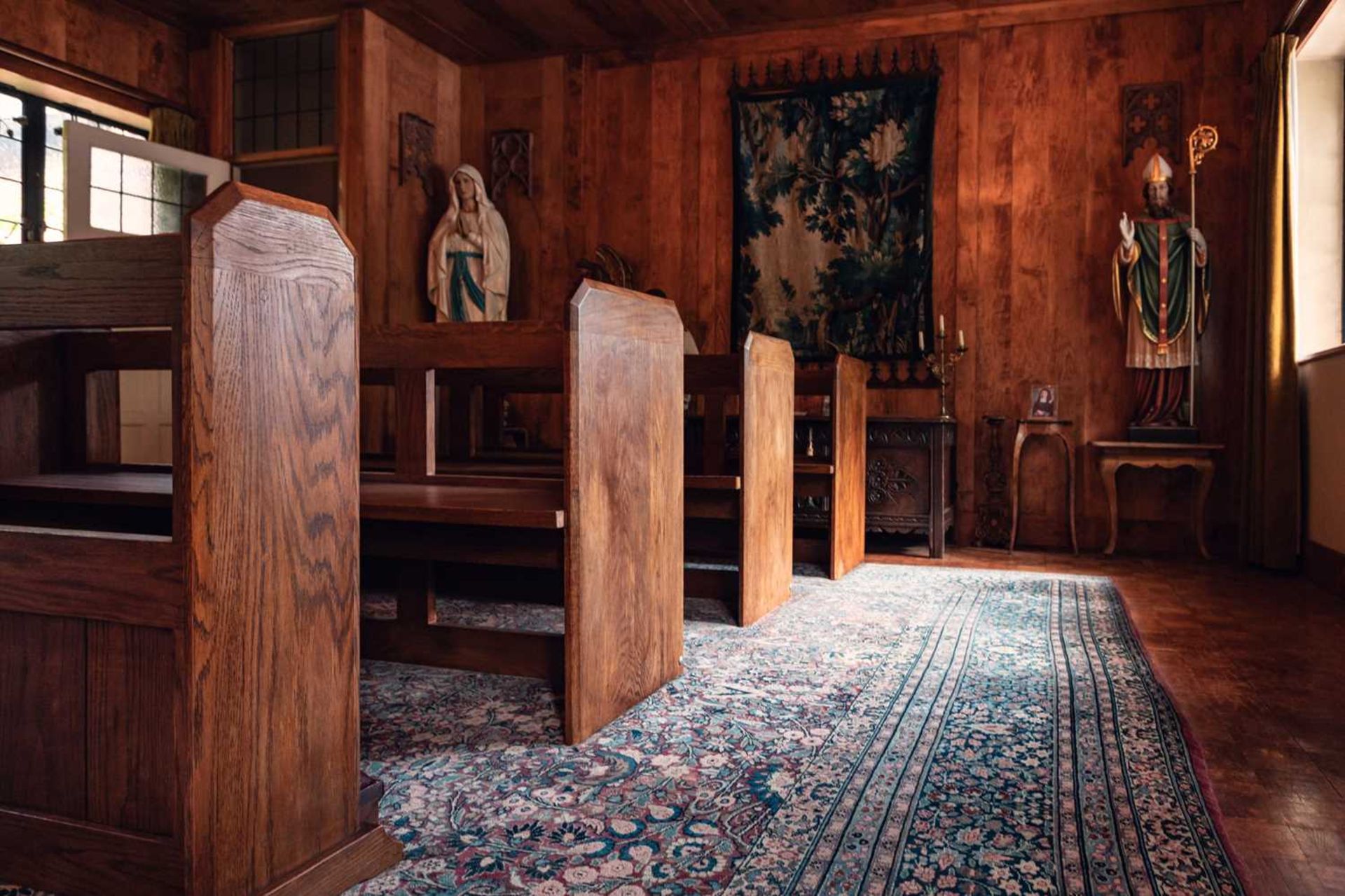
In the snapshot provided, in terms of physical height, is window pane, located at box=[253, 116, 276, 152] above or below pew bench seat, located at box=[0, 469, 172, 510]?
above

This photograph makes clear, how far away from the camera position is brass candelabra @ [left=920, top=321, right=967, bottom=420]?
599 centimetres

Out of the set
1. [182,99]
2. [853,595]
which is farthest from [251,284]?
[182,99]

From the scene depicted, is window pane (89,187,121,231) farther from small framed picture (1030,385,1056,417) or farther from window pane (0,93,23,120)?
small framed picture (1030,385,1056,417)

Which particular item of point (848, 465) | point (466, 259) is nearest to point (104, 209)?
point (466, 259)

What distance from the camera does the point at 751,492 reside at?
11.8 feet

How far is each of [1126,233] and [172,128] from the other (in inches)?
236

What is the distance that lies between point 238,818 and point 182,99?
678cm

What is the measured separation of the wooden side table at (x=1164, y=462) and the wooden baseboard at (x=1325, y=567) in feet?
1.94

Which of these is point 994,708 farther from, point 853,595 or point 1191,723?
point 853,595

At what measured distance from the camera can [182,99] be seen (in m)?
6.87

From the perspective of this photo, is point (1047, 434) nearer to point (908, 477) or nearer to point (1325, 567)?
point (908, 477)

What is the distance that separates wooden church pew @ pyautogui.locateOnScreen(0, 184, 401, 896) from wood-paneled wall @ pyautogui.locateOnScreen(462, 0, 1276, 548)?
5182 millimetres

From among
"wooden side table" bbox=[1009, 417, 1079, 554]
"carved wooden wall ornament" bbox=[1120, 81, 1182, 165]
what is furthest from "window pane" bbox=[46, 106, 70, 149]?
"carved wooden wall ornament" bbox=[1120, 81, 1182, 165]

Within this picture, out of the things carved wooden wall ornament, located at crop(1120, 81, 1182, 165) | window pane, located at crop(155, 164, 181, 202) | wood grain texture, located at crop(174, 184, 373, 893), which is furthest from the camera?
window pane, located at crop(155, 164, 181, 202)
